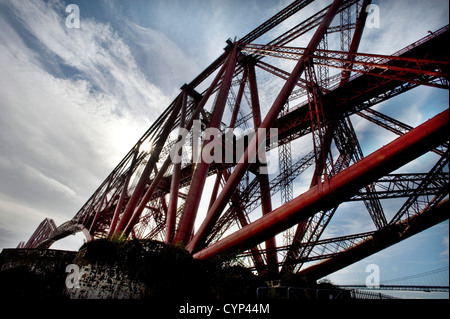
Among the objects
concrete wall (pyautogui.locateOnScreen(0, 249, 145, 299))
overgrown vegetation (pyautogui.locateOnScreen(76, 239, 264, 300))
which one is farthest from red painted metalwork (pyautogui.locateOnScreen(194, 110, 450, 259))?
concrete wall (pyautogui.locateOnScreen(0, 249, 145, 299))

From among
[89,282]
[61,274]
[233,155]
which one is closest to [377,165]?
[89,282]

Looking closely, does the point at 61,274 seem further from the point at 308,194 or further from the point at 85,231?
the point at 85,231

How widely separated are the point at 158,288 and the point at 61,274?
4.01m

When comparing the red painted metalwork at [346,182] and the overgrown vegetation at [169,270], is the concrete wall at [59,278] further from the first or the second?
the red painted metalwork at [346,182]

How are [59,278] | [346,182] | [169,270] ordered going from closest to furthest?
[346,182] → [169,270] → [59,278]

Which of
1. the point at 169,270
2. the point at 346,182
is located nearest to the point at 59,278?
the point at 169,270

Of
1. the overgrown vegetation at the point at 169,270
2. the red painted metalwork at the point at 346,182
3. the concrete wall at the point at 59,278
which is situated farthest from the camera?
the concrete wall at the point at 59,278

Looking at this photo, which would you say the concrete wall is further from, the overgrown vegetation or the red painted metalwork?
the red painted metalwork

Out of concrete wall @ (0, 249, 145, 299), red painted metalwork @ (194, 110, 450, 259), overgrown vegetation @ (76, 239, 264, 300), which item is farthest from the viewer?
concrete wall @ (0, 249, 145, 299)

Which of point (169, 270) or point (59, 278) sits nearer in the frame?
point (169, 270)

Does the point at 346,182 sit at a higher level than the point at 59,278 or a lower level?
higher

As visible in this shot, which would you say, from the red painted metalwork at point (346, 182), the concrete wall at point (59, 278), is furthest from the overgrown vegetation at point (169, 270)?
the red painted metalwork at point (346, 182)

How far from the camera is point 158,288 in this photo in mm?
4730

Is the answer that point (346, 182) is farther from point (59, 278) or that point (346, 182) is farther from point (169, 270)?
point (59, 278)
